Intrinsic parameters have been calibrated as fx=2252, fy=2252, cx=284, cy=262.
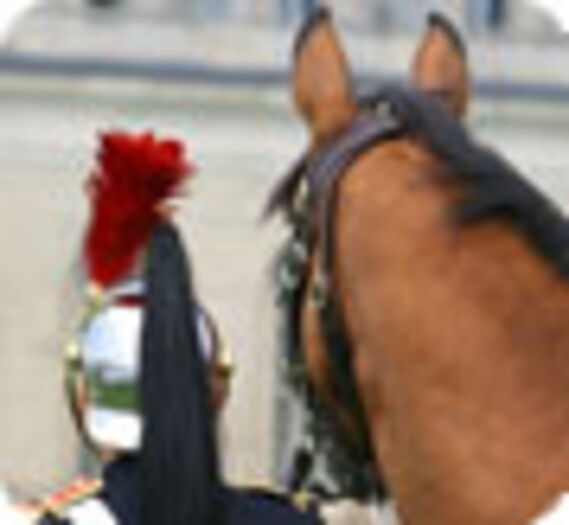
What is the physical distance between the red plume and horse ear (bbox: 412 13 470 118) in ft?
0.80

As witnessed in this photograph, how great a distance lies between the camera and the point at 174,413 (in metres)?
1.99

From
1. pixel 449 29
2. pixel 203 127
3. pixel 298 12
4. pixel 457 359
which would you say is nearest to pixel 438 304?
pixel 457 359

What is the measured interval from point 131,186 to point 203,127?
36.8ft

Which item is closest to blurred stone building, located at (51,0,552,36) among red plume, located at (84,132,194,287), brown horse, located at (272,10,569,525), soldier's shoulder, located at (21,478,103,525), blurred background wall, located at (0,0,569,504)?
blurred background wall, located at (0,0,569,504)

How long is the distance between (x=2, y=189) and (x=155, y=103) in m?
1.11

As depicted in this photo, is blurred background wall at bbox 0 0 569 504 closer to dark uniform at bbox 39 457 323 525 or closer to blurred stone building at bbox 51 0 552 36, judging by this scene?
blurred stone building at bbox 51 0 552 36

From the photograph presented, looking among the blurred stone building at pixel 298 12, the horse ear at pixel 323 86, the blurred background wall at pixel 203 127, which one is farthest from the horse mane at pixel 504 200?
the blurred stone building at pixel 298 12

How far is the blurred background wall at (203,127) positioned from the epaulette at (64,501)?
9.79m

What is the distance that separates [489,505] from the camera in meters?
1.64

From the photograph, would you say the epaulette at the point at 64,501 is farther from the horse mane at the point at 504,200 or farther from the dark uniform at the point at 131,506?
the horse mane at the point at 504,200

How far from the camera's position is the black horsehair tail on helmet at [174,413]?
1.97m

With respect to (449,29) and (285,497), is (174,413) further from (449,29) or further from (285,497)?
(449,29)

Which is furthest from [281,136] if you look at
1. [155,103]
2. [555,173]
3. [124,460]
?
[124,460]

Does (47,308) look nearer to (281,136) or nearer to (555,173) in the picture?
(281,136)
